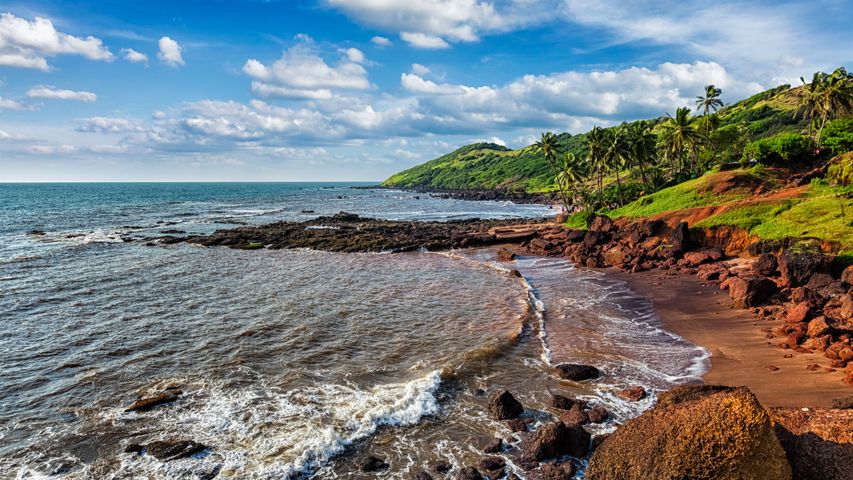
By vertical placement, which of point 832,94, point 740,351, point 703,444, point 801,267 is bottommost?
point 740,351

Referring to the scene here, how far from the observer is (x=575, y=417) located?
15602 mm

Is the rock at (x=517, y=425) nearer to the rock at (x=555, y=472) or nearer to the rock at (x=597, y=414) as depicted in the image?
the rock at (x=555, y=472)

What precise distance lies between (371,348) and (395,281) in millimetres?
16114

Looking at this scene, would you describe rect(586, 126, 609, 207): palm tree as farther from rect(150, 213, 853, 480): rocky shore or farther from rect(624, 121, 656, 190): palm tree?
rect(150, 213, 853, 480): rocky shore

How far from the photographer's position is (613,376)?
19.0 metres

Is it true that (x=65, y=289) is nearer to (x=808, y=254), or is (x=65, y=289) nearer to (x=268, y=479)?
(x=268, y=479)

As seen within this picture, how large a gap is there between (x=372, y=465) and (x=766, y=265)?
100ft

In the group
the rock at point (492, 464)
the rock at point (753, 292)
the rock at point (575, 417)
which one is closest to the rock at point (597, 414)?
the rock at point (575, 417)

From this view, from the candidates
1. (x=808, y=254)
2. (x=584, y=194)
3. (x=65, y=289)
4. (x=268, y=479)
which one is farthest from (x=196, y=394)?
(x=584, y=194)

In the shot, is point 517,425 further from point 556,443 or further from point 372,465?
point 372,465

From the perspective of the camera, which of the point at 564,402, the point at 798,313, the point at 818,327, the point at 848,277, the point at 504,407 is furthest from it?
the point at 848,277

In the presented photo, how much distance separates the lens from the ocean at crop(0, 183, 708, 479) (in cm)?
1436

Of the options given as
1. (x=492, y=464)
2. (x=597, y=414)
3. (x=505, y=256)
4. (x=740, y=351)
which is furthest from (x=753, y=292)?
(x=505, y=256)

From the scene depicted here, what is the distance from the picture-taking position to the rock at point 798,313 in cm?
2250
